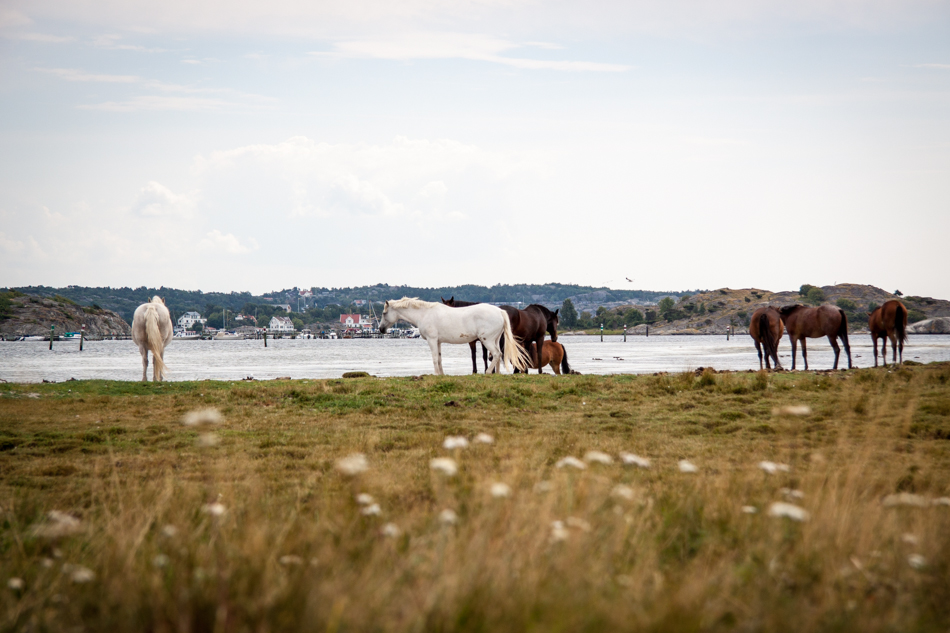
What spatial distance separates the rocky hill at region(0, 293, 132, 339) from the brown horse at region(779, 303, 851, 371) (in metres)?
146

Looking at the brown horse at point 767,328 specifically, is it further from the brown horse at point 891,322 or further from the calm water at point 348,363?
the calm water at point 348,363

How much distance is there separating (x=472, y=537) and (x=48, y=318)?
161 metres

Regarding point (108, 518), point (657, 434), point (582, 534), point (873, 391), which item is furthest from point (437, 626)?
point (873, 391)

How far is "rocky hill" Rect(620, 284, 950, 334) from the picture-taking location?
152 m

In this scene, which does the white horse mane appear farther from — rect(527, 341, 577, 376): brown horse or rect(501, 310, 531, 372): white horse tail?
rect(527, 341, 577, 376): brown horse

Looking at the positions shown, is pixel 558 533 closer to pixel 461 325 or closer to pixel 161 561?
pixel 161 561

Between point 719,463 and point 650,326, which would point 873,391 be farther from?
point 650,326

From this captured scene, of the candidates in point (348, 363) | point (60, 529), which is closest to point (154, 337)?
point (60, 529)

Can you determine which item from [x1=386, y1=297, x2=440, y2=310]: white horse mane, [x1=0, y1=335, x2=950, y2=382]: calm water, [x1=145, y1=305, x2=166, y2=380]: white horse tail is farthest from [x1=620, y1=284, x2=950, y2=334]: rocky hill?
[x1=145, y1=305, x2=166, y2=380]: white horse tail

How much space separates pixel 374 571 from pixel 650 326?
175212 millimetres

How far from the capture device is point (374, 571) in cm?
316

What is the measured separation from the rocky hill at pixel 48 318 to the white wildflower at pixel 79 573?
155m

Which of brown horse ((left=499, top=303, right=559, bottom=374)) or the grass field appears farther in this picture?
brown horse ((left=499, top=303, right=559, bottom=374))

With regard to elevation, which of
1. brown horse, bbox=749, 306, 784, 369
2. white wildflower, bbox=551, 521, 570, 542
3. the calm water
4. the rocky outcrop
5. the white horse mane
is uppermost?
the white horse mane
